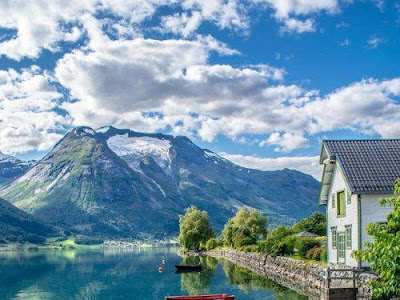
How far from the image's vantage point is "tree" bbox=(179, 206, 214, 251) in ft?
494

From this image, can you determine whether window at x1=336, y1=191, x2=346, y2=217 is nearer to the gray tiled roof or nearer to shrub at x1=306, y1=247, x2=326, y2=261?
the gray tiled roof

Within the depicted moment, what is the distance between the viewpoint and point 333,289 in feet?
114

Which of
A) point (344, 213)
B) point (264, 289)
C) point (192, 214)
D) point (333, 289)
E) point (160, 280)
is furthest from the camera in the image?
point (192, 214)

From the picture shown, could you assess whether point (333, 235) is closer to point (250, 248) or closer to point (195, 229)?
point (250, 248)

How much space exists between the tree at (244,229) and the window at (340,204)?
65356 mm

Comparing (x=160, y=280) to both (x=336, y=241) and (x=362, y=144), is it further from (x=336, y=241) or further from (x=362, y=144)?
(x=362, y=144)

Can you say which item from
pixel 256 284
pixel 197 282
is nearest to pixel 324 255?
pixel 256 284

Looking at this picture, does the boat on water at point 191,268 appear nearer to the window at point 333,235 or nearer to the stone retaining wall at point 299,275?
the stone retaining wall at point 299,275

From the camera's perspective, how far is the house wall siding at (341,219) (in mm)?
43469

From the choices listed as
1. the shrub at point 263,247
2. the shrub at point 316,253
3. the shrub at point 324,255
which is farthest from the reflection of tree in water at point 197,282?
the shrub at point 324,255

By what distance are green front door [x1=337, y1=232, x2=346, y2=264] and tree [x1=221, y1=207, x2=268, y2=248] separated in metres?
65.4

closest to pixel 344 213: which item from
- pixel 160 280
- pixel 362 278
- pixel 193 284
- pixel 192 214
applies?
pixel 362 278

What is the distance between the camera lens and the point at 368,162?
4612 centimetres

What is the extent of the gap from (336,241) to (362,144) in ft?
32.6
